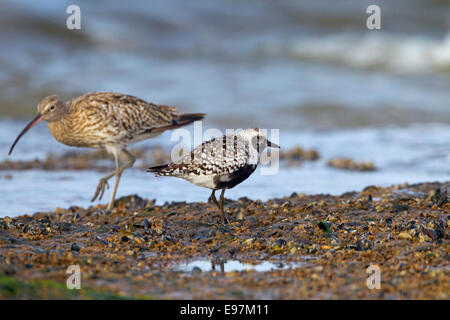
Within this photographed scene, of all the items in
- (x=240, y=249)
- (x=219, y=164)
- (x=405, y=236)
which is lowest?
(x=240, y=249)

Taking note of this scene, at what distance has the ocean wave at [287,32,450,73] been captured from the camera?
882 inches

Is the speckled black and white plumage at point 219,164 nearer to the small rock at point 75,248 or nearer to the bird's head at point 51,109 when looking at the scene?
the small rock at point 75,248

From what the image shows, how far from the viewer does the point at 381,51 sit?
76.7 feet

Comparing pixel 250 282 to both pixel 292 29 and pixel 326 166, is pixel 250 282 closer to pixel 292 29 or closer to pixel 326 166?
pixel 326 166

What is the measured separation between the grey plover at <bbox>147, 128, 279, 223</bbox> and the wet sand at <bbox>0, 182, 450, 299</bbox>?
553 mm

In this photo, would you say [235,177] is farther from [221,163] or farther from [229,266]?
[229,266]

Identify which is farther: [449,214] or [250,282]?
[449,214]

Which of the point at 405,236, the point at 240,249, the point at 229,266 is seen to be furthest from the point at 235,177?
the point at 405,236

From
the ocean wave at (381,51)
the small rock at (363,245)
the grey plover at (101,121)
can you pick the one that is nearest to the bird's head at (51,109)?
the grey plover at (101,121)

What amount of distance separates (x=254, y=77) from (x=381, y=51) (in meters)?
6.37

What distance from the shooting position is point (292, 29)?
2458 centimetres
